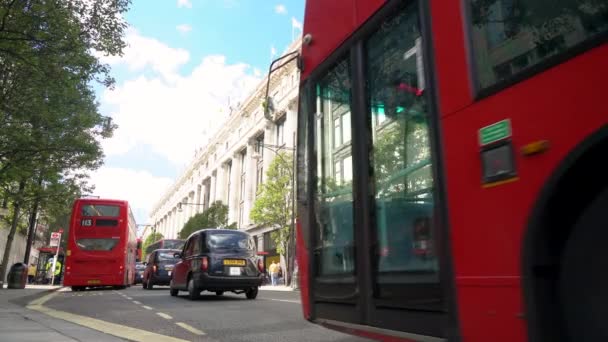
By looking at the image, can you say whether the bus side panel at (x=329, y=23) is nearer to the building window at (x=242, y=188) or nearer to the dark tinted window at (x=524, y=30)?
the dark tinted window at (x=524, y=30)

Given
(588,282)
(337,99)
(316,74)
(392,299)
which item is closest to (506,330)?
(588,282)

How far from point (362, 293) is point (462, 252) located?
1205mm

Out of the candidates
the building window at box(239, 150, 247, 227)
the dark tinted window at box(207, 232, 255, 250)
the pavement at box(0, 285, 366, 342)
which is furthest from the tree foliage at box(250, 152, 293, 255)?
the pavement at box(0, 285, 366, 342)

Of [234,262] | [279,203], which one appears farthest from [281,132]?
[234,262]

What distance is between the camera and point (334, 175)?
4453 mm

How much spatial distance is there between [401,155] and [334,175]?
976mm

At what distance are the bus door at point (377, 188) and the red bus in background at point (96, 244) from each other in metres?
18.5

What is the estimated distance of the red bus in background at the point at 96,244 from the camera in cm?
2077

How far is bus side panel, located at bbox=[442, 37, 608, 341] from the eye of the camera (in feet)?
7.13

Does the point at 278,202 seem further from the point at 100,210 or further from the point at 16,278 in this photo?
the point at 16,278

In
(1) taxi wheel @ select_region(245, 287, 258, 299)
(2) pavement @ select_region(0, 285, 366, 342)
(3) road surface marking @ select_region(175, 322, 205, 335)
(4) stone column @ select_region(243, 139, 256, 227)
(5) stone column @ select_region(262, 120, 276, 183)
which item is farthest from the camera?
(4) stone column @ select_region(243, 139, 256, 227)

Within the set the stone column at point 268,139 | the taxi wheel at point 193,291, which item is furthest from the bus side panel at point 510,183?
the stone column at point 268,139

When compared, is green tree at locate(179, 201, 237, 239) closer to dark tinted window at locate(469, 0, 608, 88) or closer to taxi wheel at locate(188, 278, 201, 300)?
taxi wheel at locate(188, 278, 201, 300)

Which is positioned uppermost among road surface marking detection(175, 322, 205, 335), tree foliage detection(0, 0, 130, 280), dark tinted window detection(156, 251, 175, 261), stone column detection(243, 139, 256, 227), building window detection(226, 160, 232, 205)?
building window detection(226, 160, 232, 205)
